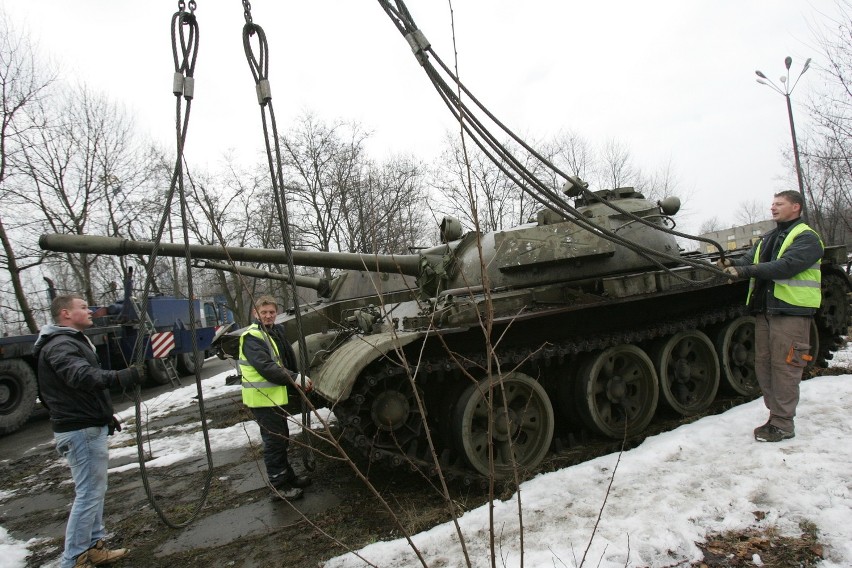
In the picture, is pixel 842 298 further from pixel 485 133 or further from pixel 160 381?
pixel 160 381

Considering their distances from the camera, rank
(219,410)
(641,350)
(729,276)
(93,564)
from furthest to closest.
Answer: (219,410), (641,350), (729,276), (93,564)

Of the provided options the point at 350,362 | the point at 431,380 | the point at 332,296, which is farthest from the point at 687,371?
the point at 332,296

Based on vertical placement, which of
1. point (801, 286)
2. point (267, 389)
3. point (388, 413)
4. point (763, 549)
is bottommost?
point (763, 549)

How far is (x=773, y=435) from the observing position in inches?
178

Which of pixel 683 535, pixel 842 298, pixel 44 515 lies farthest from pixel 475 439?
pixel 842 298

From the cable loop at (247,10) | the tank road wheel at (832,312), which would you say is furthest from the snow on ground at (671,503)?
the cable loop at (247,10)

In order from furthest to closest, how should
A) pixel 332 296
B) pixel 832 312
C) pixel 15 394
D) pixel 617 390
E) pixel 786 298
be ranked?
pixel 15 394 → pixel 332 296 → pixel 832 312 → pixel 617 390 → pixel 786 298

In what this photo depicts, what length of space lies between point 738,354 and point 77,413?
709 centimetres

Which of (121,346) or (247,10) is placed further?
(121,346)

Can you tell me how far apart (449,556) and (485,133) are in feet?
8.98

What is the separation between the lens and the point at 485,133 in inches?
135

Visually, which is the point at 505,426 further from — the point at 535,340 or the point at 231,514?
the point at 231,514

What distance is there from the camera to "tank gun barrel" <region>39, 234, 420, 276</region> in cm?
402

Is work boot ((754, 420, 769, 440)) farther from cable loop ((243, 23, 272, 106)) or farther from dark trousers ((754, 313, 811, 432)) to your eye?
cable loop ((243, 23, 272, 106))
